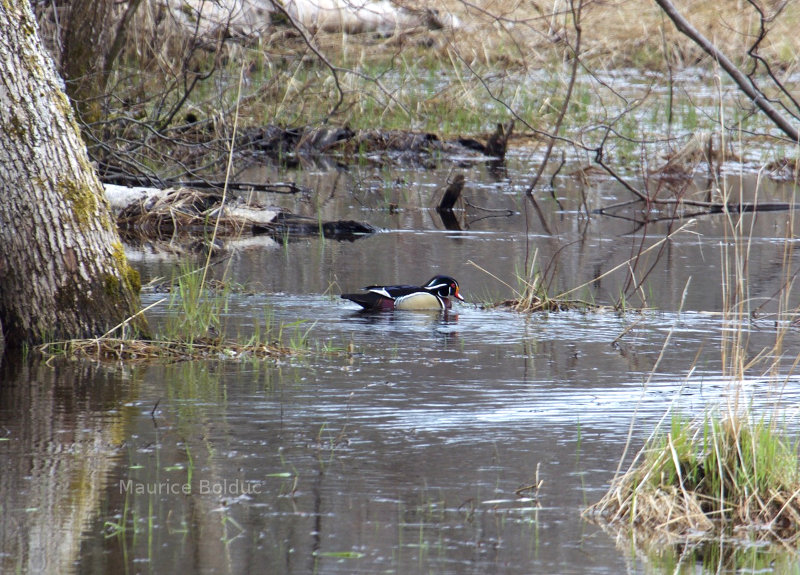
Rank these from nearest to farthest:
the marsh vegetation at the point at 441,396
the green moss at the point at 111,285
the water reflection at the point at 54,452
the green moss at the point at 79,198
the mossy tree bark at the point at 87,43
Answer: the water reflection at the point at 54,452, the marsh vegetation at the point at 441,396, the green moss at the point at 79,198, the green moss at the point at 111,285, the mossy tree bark at the point at 87,43

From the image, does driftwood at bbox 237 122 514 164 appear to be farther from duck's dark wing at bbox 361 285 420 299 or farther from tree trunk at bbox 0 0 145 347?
tree trunk at bbox 0 0 145 347

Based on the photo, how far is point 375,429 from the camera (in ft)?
15.0

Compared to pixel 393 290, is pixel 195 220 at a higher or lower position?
higher

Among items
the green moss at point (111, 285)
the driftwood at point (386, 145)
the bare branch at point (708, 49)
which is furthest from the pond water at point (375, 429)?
the driftwood at point (386, 145)

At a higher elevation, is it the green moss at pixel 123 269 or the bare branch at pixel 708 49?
the bare branch at pixel 708 49

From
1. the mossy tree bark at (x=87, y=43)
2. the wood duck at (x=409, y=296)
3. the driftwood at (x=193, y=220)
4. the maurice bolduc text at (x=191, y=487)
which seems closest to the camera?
the maurice bolduc text at (x=191, y=487)

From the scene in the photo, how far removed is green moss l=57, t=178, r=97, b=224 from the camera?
5.59 m

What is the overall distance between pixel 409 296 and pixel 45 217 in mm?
2525

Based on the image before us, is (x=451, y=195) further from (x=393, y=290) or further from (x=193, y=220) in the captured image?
(x=393, y=290)

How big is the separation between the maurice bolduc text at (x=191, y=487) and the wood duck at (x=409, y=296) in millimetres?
3362

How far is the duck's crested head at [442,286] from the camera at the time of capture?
7.37 metres

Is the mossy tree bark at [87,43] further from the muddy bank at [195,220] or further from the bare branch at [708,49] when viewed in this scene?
the bare branch at [708,49]

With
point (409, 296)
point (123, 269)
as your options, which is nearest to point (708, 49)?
point (409, 296)

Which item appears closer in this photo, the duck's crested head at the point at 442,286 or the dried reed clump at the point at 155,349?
the dried reed clump at the point at 155,349
